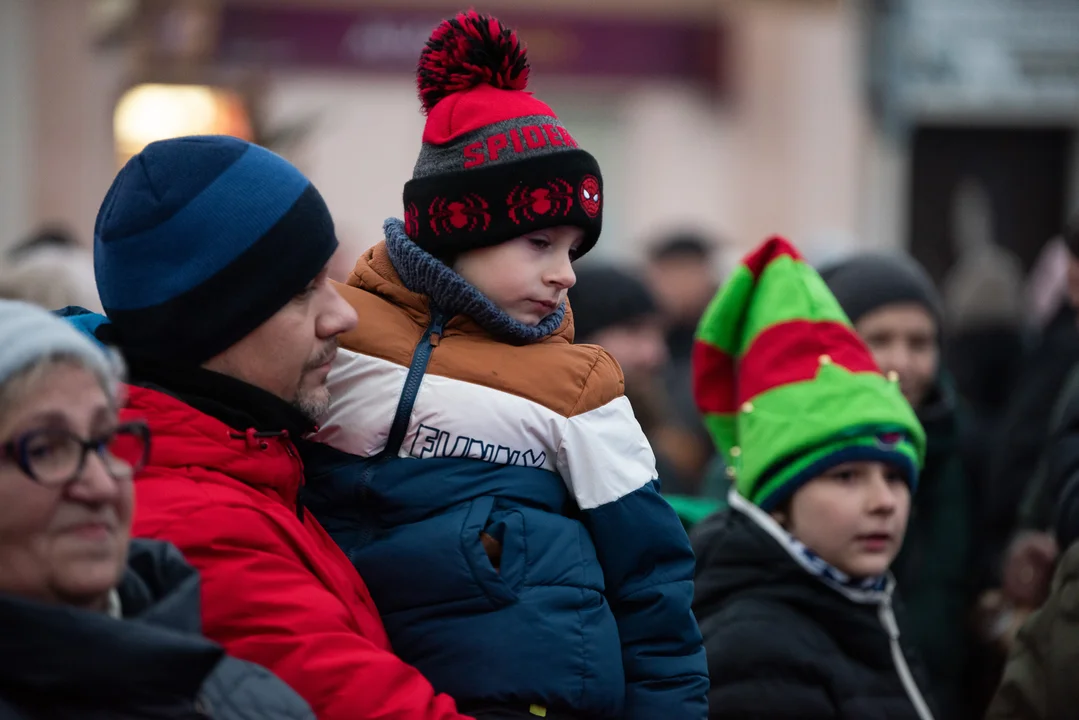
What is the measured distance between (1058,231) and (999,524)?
8.97m

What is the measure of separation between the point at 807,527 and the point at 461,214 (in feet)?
3.93

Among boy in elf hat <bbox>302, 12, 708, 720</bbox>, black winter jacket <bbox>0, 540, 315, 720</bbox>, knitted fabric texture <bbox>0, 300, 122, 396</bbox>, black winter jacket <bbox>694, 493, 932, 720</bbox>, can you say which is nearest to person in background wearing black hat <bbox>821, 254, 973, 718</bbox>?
black winter jacket <bbox>694, 493, 932, 720</bbox>

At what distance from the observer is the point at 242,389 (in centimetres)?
213

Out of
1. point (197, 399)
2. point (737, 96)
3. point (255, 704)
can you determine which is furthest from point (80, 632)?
point (737, 96)

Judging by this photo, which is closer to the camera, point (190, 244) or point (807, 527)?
point (190, 244)

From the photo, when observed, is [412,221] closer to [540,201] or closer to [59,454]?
[540,201]

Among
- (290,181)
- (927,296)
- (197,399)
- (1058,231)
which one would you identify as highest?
(290,181)

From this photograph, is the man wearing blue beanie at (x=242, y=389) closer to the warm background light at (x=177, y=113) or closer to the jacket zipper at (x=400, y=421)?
the jacket zipper at (x=400, y=421)

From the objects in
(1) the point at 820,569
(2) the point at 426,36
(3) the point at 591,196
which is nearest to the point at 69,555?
(3) the point at 591,196

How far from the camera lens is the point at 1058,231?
1381cm

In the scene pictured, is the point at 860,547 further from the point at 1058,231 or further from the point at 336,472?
the point at 1058,231

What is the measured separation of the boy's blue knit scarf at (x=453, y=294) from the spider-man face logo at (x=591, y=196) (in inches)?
7.6

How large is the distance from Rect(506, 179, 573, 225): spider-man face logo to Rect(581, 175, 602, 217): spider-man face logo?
0.03 meters

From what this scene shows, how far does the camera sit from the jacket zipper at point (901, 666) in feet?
10.2
